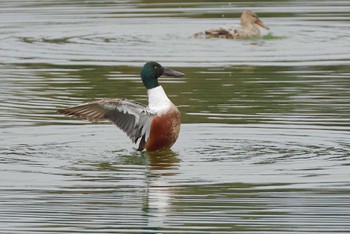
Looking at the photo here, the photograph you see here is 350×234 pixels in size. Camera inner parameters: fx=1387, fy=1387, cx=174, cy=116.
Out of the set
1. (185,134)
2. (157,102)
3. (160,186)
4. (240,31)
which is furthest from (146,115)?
(240,31)

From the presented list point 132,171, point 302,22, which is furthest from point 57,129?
point 302,22

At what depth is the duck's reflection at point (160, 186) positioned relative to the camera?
10.6 metres

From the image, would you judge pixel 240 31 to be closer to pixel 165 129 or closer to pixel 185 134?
pixel 185 134

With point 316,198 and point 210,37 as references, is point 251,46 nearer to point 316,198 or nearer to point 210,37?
point 210,37

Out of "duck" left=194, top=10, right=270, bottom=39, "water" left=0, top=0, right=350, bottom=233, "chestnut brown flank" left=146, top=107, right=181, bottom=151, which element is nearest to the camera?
"water" left=0, top=0, right=350, bottom=233

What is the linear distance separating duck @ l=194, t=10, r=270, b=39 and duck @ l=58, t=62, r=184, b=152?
977 cm

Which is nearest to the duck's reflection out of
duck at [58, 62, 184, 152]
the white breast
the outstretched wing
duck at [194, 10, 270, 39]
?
duck at [58, 62, 184, 152]

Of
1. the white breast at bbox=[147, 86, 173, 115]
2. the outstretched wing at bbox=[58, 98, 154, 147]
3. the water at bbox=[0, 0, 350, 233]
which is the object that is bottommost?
the water at bbox=[0, 0, 350, 233]

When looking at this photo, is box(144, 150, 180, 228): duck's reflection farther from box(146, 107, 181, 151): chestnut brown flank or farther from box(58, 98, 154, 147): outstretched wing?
box(58, 98, 154, 147): outstretched wing

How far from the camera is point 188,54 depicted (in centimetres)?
2203

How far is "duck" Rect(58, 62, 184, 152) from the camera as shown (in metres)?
13.8

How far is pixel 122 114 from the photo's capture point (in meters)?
14.1

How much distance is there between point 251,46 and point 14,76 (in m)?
5.58

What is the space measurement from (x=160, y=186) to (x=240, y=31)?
1278cm
